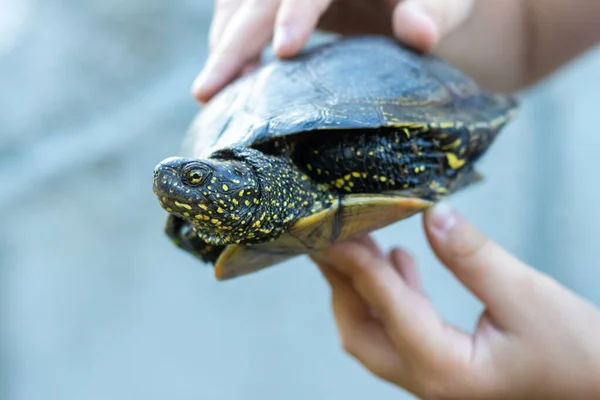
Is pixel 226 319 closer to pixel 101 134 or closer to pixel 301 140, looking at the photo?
pixel 101 134

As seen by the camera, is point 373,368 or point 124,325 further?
point 124,325

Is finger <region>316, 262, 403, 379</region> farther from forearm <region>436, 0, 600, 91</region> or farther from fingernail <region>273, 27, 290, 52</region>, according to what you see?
forearm <region>436, 0, 600, 91</region>

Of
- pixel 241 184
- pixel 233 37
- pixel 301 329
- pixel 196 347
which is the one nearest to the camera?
pixel 241 184

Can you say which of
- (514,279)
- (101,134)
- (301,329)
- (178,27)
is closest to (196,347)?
(301,329)

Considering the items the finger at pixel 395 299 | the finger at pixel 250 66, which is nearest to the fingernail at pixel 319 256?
the finger at pixel 395 299

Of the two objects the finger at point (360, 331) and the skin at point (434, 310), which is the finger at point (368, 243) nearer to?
the skin at point (434, 310)

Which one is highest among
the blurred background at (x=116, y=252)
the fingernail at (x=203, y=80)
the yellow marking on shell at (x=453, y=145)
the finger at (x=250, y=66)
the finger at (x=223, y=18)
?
the finger at (x=223, y=18)

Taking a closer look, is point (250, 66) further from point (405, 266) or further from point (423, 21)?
point (405, 266)
